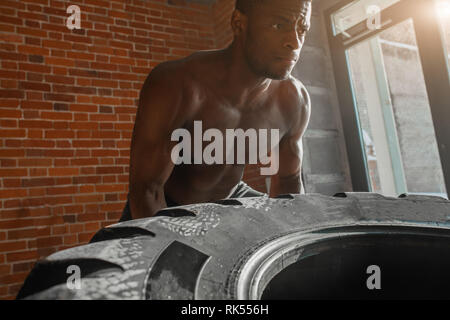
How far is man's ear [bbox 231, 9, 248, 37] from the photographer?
1128 millimetres

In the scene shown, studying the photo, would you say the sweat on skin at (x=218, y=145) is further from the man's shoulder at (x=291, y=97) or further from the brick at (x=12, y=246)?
the brick at (x=12, y=246)

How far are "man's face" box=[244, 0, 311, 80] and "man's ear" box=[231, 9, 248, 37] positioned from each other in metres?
0.05

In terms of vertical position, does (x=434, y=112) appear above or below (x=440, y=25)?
below

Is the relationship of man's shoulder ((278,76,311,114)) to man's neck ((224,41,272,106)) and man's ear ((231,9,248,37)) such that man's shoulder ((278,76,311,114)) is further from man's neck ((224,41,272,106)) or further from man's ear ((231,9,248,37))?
man's ear ((231,9,248,37))

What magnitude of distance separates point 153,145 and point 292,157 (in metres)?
0.59

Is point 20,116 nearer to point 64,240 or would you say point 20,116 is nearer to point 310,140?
point 64,240

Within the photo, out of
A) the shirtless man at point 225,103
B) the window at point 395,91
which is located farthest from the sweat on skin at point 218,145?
the window at point 395,91

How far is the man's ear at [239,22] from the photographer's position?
1128mm

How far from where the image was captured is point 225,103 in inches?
47.0

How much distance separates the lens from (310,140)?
106 inches

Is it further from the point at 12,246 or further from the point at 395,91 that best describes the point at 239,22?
the point at 12,246

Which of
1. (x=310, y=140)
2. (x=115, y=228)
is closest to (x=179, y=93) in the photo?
(x=115, y=228)

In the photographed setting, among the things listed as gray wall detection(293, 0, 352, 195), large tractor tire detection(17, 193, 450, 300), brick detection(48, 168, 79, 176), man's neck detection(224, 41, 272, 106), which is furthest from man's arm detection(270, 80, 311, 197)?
brick detection(48, 168, 79, 176)
